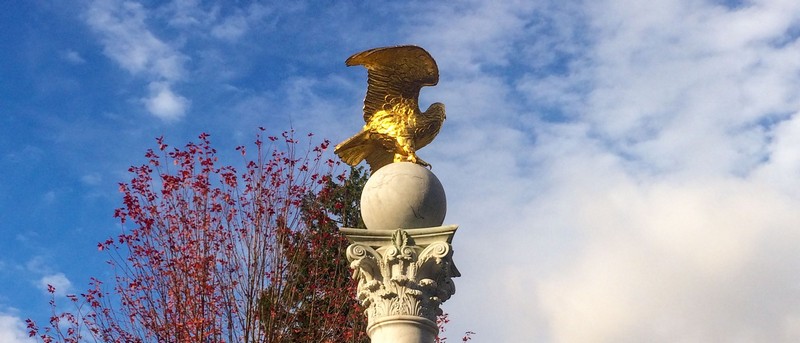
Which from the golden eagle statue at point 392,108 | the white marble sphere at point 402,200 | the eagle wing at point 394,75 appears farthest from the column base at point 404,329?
the eagle wing at point 394,75

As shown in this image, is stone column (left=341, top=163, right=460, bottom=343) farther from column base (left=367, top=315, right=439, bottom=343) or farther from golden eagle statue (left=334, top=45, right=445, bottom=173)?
Result: golden eagle statue (left=334, top=45, right=445, bottom=173)

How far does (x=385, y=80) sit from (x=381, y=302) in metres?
2.64

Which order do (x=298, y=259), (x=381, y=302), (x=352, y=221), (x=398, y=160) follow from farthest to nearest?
(x=352, y=221) < (x=298, y=259) < (x=398, y=160) < (x=381, y=302)

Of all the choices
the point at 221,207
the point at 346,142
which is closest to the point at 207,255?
the point at 221,207

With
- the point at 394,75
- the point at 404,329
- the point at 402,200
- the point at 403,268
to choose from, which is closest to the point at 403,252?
the point at 403,268

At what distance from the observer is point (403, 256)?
362 inches

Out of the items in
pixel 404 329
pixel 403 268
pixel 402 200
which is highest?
pixel 402 200

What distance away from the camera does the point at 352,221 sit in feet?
76.1

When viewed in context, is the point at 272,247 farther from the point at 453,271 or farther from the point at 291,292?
the point at 453,271

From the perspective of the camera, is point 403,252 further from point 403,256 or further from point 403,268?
point 403,268

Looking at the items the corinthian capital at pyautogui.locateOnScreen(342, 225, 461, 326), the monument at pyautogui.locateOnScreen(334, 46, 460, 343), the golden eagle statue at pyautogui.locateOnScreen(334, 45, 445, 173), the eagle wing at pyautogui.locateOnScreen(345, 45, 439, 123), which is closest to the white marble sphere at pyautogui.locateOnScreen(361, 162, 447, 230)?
the monument at pyautogui.locateOnScreen(334, 46, 460, 343)

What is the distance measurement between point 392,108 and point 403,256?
201 centimetres

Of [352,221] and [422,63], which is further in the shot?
[352,221]

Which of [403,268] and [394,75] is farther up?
Answer: [394,75]
